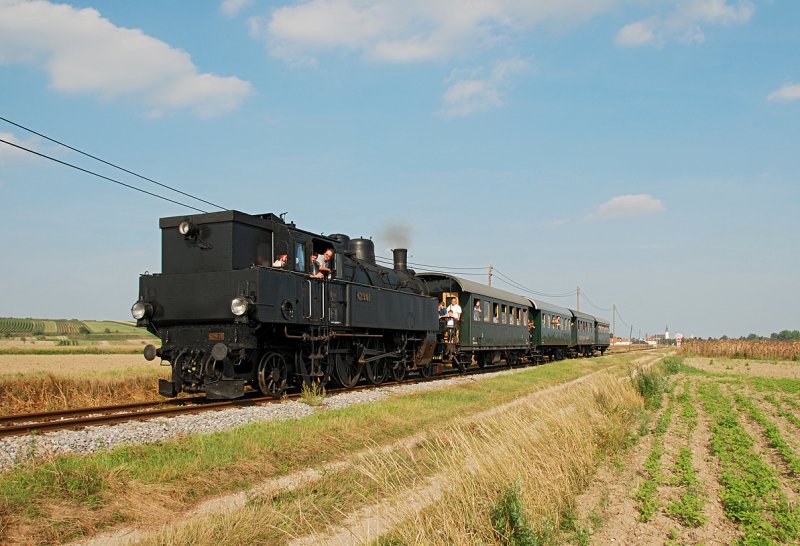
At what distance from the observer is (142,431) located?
31.2 feet

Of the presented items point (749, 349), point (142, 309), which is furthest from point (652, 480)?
point (749, 349)

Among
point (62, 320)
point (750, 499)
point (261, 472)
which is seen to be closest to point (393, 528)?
point (261, 472)

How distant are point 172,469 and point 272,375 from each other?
714cm

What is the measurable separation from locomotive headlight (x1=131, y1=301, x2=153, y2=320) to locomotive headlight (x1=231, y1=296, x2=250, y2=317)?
2409 millimetres

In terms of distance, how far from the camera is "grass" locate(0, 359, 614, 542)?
5.81 meters

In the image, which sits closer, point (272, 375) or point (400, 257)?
point (272, 375)

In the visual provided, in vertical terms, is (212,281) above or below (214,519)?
above

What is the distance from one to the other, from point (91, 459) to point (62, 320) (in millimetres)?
120349

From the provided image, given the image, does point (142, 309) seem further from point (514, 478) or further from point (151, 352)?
point (514, 478)

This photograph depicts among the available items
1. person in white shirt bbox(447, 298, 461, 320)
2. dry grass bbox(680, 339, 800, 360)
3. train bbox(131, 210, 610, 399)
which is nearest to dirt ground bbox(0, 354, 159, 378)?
train bbox(131, 210, 610, 399)

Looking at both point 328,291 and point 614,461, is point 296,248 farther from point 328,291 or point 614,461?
point 614,461

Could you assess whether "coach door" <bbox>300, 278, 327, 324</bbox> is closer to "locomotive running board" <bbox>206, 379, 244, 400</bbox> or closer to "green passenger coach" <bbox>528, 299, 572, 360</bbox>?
"locomotive running board" <bbox>206, 379, 244, 400</bbox>

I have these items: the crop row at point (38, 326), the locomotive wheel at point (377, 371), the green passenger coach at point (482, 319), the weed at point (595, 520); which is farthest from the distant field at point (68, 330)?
the weed at point (595, 520)

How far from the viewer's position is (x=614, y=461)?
9383 millimetres
